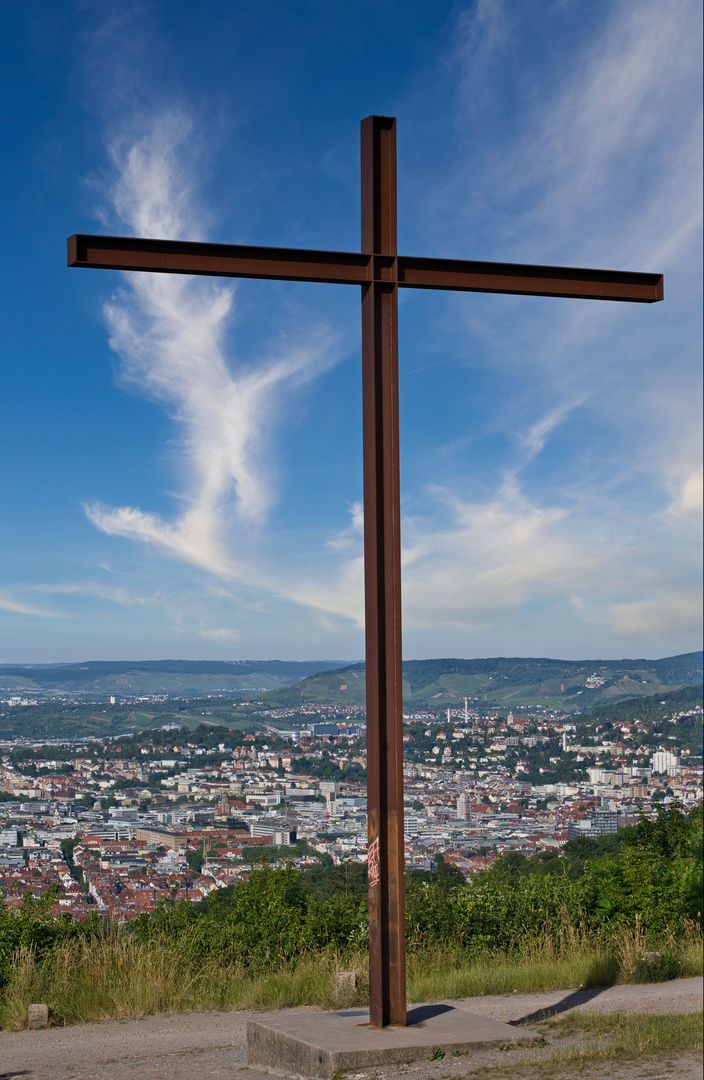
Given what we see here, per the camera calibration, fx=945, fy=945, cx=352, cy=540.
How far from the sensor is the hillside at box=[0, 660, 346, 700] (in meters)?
27.1

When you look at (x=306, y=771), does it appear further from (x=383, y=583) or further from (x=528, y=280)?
(x=528, y=280)

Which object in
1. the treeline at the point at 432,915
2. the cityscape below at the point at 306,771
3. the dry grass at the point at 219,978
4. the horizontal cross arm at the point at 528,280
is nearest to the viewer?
the horizontal cross arm at the point at 528,280

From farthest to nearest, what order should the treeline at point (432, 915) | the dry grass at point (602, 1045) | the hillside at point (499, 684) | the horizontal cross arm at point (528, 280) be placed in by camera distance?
the hillside at point (499, 684) → the treeline at point (432, 915) → the horizontal cross arm at point (528, 280) → the dry grass at point (602, 1045)

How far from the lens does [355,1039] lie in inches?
208

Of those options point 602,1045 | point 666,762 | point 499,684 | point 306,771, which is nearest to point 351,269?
point 602,1045

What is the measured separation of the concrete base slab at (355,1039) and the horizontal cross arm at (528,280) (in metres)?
4.54

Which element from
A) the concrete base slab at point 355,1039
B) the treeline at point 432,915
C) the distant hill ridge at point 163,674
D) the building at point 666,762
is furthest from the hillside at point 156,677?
the concrete base slab at point 355,1039

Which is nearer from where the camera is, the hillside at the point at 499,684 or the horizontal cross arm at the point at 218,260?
the horizontal cross arm at the point at 218,260

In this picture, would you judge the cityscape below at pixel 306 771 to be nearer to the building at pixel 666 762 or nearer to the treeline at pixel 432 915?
the building at pixel 666 762

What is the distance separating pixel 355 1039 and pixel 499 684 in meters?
23.5

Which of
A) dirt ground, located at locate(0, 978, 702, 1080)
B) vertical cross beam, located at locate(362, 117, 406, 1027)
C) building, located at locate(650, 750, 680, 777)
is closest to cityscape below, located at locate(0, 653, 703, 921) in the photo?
building, located at locate(650, 750, 680, 777)

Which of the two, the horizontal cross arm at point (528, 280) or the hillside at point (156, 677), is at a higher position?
the horizontal cross arm at point (528, 280)

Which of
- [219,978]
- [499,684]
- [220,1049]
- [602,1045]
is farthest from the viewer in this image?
[499,684]

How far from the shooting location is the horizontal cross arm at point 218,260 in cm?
561
